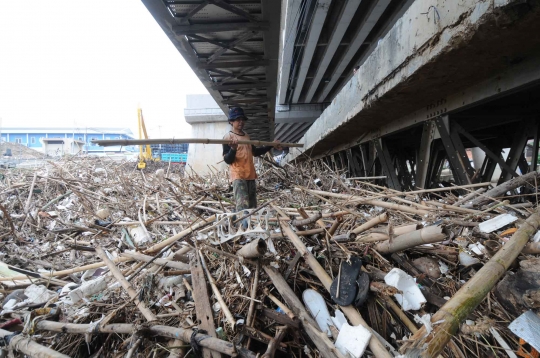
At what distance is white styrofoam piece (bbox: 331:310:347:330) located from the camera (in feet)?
6.01

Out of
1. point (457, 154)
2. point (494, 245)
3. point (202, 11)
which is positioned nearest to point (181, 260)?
point (494, 245)

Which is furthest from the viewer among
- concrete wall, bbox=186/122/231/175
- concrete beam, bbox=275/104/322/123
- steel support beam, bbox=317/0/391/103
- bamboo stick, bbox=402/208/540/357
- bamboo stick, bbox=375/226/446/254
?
concrete wall, bbox=186/122/231/175

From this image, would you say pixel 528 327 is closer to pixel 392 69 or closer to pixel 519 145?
pixel 392 69

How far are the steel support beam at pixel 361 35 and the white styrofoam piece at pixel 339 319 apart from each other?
737cm

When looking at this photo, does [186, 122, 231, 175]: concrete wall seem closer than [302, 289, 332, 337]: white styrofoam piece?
No

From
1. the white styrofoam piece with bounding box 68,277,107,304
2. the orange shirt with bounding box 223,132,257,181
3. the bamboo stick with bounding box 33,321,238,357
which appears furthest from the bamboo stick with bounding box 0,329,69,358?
the orange shirt with bounding box 223,132,257,181

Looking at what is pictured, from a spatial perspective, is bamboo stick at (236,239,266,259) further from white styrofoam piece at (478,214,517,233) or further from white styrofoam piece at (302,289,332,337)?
white styrofoam piece at (478,214,517,233)

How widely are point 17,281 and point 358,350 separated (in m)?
3.80

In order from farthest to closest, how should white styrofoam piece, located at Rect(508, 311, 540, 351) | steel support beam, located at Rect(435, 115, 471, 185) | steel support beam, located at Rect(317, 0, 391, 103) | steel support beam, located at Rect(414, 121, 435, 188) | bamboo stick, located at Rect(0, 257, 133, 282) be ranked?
steel support beam, located at Rect(317, 0, 391, 103)
steel support beam, located at Rect(414, 121, 435, 188)
steel support beam, located at Rect(435, 115, 471, 185)
bamboo stick, located at Rect(0, 257, 133, 282)
white styrofoam piece, located at Rect(508, 311, 540, 351)

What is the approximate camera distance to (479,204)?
279 centimetres

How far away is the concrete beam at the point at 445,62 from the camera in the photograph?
2119 millimetres

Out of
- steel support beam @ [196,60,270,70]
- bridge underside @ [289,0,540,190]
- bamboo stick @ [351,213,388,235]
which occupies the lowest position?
bamboo stick @ [351,213,388,235]

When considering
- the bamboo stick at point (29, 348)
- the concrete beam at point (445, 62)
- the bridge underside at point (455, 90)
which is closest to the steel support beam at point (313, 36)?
the bridge underside at point (455, 90)

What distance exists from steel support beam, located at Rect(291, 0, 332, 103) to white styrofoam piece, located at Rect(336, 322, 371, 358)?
7153 mm
